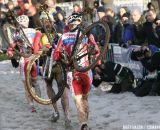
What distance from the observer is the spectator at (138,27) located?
11.8 m

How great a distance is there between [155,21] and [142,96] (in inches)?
66.5

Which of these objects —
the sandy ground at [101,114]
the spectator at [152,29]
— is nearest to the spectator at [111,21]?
the sandy ground at [101,114]

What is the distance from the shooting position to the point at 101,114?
10.1 m

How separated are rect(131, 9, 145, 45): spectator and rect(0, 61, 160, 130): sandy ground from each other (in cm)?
127

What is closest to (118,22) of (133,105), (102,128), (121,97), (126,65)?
(126,65)

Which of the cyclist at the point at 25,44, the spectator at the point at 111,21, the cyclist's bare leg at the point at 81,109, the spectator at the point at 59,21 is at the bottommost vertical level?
the spectator at the point at 59,21

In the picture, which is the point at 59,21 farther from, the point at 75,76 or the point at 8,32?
the point at 75,76

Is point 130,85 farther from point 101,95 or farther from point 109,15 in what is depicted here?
point 109,15

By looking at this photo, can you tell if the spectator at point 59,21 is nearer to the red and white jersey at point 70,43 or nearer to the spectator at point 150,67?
the spectator at point 150,67

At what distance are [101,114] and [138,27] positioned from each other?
108 inches

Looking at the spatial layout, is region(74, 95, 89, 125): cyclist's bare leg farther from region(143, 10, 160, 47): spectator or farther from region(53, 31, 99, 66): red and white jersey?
region(143, 10, 160, 47): spectator

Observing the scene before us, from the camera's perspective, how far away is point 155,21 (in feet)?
37.9

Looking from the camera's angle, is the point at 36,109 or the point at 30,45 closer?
the point at 30,45

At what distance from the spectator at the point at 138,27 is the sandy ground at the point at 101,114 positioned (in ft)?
4.17
